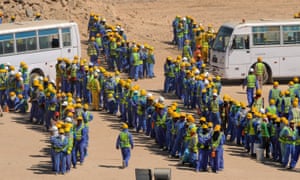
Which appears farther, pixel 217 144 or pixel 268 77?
pixel 268 77

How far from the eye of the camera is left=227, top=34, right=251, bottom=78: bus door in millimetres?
44562

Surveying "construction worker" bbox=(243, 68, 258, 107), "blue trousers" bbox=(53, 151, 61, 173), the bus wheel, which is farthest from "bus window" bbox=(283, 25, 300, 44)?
"blue trousers" bbox=(53, 151, 61, 173)

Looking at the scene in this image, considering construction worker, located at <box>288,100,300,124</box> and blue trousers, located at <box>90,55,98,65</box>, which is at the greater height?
blue trousers, located at <box>90,55,98,65</box>

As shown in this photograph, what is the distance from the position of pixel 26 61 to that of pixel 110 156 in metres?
9.95

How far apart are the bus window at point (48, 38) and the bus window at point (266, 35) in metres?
7.68

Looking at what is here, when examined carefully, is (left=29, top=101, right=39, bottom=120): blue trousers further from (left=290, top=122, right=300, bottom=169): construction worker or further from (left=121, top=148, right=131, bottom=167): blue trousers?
(left=290, top=122, right=300, bottom=169): construction worker

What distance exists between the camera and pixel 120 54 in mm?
46188

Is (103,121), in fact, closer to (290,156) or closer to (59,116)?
(59,116)

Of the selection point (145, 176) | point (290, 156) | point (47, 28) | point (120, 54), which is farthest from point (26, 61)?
point (145, 176)

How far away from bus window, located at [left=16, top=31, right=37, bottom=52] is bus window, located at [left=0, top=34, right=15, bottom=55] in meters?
0.28

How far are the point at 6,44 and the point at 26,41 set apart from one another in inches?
36.7

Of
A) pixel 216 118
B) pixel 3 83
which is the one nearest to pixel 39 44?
pixel 3 83

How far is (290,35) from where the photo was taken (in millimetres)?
44938

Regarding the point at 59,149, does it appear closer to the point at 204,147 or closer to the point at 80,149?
the point at 80,149
